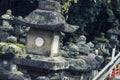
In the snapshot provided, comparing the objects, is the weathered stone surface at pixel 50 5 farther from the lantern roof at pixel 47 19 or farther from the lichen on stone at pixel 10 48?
the lichen on stone at pixel 10 48

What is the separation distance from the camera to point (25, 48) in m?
16.2

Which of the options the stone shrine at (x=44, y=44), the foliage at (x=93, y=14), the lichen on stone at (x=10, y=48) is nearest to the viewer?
the lichen on stone at (x=10, y=48)

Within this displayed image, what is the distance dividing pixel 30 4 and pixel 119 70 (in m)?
12.5

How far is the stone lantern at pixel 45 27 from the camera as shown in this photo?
15547mm

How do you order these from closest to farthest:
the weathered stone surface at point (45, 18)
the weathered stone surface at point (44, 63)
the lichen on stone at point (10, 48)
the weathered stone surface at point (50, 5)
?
the lichen on stone at point (10, 48)
the weathered stone surface at point (44, 63)
the weathered stone surface at point (45, 18)
the weathered stone surface at point (50, 5)

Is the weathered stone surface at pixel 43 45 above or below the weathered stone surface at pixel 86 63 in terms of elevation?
above

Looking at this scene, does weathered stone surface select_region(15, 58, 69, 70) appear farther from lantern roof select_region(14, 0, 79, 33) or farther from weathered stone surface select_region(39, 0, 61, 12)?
weathered stone surface select_region(39, 0, 61, 12)

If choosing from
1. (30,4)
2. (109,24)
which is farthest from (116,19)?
(30,4)

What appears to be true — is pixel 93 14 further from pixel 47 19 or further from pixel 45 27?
pixel 45 27

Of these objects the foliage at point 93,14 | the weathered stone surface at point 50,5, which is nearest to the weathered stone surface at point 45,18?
the weathered stone surface at point 50,5

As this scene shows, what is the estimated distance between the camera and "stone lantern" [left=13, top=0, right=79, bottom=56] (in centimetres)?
1555

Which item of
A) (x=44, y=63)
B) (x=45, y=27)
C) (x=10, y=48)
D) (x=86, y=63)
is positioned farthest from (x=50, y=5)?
(x=86, y=63)

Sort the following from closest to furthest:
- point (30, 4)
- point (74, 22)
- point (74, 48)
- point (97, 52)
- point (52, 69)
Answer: point (52, 69), point (74, 48), point (97, 52), point (74, 22), point (30, 4)

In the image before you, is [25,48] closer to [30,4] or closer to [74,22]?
[74,22]
